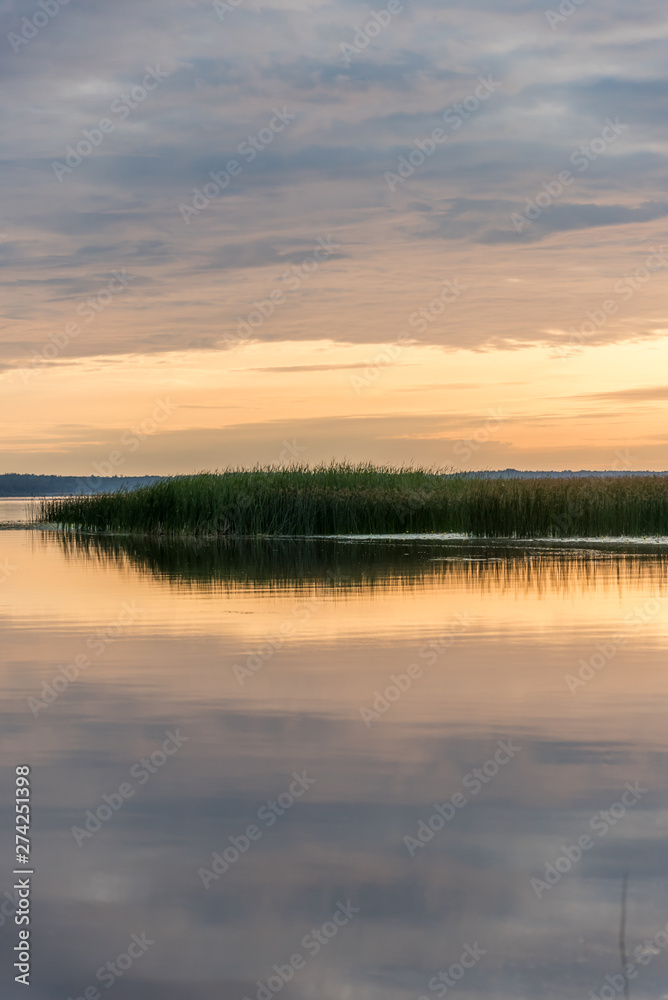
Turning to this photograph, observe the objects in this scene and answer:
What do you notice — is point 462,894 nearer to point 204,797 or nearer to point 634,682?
point 204,797

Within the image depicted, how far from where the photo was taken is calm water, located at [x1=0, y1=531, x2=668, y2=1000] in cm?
421

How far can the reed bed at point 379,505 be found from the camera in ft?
95.0

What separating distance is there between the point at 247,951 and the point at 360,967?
0.43 metres

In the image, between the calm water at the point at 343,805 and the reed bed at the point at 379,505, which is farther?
the reed bed at the point at 379,505

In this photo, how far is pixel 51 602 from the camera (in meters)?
16.4

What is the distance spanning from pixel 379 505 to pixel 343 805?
2649cm

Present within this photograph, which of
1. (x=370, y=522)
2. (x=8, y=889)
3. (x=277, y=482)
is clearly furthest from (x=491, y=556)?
(x=8, y=889)

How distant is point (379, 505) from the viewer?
32.3m

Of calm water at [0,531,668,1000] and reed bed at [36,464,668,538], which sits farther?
reed bed at [36,464,668,538]

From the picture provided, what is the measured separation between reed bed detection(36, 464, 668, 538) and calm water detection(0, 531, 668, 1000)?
1625cm

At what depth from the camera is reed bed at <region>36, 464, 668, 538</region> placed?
28953 mm

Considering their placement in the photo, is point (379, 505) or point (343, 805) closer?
point (343, 805)

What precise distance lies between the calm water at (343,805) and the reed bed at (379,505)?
16.2 m

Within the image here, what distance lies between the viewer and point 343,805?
233 inches
